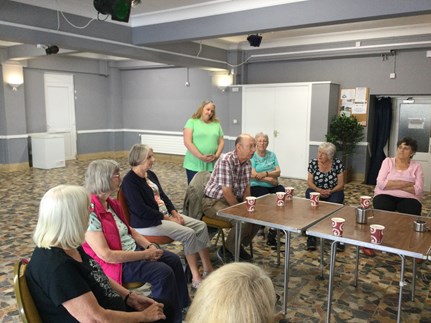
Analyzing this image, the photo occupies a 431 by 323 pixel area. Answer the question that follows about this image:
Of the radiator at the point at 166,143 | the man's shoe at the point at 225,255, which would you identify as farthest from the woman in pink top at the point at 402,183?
the radiator at the point at 166,143

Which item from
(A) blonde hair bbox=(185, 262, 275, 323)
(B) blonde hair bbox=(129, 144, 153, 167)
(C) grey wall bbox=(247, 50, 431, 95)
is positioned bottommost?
(A) blonde hair bbox=(185, 262, 275, 323)

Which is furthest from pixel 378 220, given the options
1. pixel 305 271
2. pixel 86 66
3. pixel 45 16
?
pixel 86 66

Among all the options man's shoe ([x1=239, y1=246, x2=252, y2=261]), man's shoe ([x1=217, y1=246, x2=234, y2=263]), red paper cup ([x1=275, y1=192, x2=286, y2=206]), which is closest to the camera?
red paper cup ([x1=275, y1=192, x2=286, y2=206])

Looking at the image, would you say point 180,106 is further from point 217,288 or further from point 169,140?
point 217,288

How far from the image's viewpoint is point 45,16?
455cm

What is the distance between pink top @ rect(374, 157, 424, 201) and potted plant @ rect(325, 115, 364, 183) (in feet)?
10.2

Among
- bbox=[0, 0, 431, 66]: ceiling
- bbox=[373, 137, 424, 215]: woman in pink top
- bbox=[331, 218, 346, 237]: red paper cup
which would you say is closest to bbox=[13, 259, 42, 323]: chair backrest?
bbox=[331, 218, 346, 237]: red paper cup

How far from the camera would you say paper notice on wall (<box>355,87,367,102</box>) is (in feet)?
23.2

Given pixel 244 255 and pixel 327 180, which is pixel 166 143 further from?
pixel 244 255

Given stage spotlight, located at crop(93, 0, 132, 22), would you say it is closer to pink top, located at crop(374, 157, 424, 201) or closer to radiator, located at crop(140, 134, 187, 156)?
pink top, located at crop(374, 157, 424, 201)

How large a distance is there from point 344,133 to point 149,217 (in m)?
5.16

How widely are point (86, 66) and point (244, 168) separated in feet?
25.1

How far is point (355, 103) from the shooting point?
23.6 feet

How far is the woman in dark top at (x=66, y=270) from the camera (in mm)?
1374
